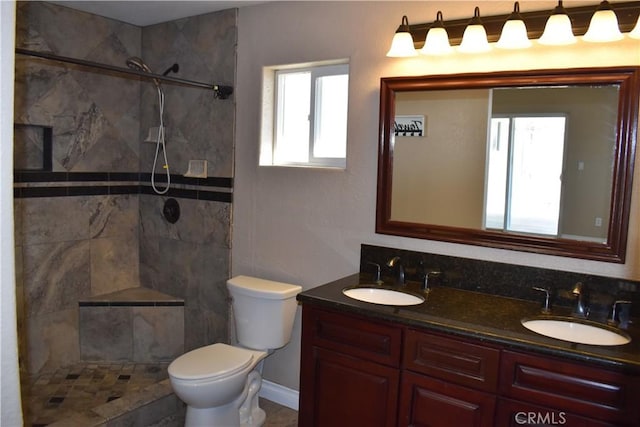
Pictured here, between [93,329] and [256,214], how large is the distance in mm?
1471

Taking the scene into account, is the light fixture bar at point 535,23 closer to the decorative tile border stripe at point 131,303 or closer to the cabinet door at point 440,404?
the cabinet door at point 440,404

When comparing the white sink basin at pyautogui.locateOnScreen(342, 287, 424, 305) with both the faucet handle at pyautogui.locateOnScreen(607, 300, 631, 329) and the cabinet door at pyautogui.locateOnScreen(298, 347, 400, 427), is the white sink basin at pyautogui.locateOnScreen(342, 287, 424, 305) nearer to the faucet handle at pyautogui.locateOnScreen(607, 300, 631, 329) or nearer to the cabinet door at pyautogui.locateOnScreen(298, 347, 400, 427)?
the cabinet door at pyautogui.locateOnScreen(298, 347, 400, 427)

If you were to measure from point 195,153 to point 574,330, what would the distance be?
252 cm

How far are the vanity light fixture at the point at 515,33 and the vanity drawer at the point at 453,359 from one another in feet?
4.17

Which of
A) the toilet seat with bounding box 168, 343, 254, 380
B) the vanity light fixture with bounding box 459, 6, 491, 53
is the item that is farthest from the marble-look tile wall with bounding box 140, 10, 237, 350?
the vanity light fixture with bounding box 459, 6, 491, 53

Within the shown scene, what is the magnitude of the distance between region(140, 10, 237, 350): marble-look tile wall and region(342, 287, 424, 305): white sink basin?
1155mm

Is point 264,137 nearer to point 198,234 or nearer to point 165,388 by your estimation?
point 198,234

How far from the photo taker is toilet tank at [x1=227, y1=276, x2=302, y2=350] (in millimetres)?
2787

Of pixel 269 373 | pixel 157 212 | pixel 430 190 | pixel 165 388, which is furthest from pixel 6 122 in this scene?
pixel 157 212

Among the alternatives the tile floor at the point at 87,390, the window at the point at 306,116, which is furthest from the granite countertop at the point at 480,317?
the tile floor at the point at 87,390

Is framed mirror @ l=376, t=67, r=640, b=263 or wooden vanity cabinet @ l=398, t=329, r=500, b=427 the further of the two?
framed mirror @ l=376, t=67, r=640, b=263

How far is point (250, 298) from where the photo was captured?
9.26ft

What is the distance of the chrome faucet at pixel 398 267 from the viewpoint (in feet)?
8.32

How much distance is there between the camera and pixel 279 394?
312 cm
